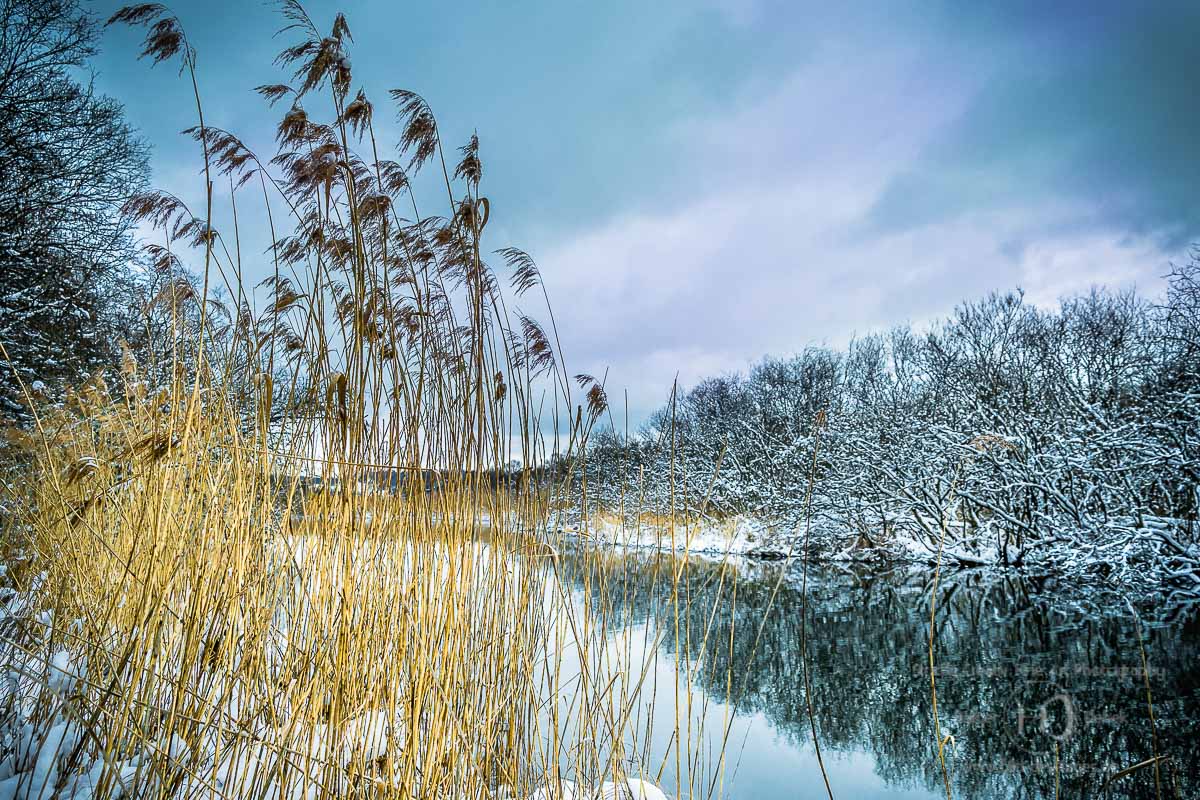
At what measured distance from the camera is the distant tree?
592cm

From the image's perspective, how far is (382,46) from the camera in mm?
2096

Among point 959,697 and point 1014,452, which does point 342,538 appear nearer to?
point 959,697

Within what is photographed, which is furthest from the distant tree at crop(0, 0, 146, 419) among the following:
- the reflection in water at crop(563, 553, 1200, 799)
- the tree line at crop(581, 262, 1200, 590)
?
the reflection in water at crop(563, 553, 1200, 799)

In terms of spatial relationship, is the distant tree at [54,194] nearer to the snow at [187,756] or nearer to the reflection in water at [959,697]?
the snow at [187,756]

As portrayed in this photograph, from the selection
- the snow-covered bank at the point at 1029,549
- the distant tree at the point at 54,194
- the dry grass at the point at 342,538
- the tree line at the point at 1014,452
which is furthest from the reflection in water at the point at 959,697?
the distant tree at the point at 54,194

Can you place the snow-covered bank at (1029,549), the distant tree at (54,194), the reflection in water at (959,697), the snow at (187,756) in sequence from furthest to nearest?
the distant tree at (54,194), the snow-covered bank at (1029,549), the reflection in water at (959,697), the snow at (187,756)

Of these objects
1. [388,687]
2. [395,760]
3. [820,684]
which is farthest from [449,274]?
[820,684]

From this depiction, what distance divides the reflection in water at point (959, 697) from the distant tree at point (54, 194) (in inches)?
274

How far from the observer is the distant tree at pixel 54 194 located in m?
5.92

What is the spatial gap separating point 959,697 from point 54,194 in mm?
9520

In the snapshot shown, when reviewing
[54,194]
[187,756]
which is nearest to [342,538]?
[187,756]

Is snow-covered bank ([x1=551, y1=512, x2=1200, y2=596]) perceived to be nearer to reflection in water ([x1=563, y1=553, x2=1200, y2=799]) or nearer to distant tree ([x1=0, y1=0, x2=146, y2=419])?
reflection in water ([x1=563, y1=553, x2=1200, y2=799])

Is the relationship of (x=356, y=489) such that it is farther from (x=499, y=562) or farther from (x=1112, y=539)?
(x=1112, y=539)

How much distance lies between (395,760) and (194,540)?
0.63 m
